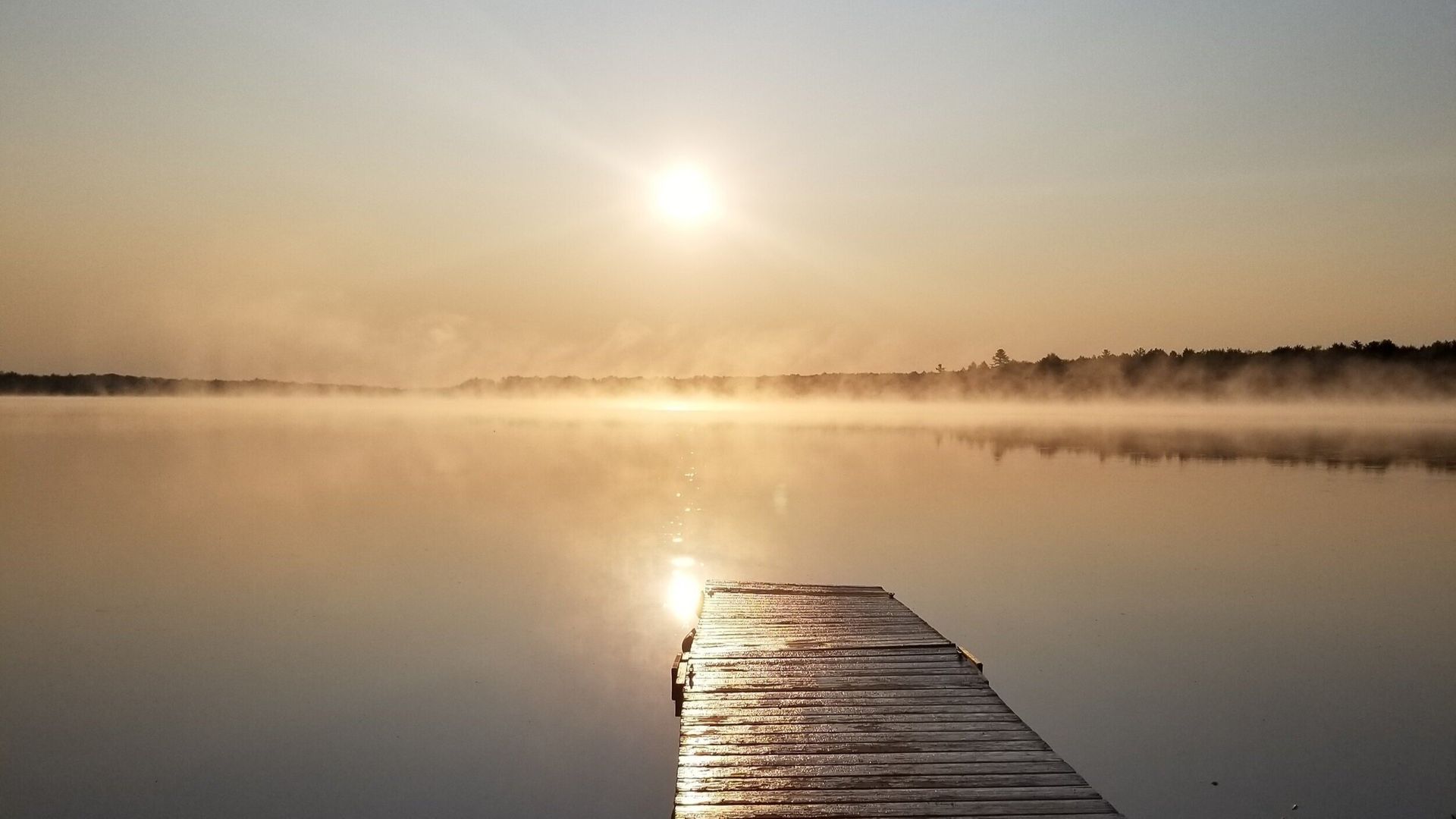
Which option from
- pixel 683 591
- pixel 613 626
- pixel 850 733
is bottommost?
pixel 683 591

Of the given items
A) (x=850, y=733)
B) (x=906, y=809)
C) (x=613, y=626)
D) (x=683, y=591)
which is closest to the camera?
(x=906, y=809)

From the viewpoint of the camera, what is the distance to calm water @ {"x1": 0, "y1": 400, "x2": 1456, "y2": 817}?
9602mm

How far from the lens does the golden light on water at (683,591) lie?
1692 centimetres

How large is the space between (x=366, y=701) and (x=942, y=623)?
33.0 ft

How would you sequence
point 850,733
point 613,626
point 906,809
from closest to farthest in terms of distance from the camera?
1. point 906,809
2. point 850,733
3. point 613,626

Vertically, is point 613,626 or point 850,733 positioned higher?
point 850,733

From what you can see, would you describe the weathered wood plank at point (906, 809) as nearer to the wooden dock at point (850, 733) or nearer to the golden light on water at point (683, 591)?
the wooden dock at point (850, 733)

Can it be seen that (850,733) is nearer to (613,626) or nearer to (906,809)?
(906,809)

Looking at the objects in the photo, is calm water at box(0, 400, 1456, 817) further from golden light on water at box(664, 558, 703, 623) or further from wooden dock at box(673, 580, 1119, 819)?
wooden dock at box(673, 580, 1119, 819)

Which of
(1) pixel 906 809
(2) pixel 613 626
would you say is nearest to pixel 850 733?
(1) pixel 906 809

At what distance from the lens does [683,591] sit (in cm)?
1886

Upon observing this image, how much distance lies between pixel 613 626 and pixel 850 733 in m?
8.37

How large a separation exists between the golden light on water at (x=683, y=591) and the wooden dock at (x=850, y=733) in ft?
13.7

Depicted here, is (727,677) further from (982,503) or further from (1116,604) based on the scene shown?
(982,503)
